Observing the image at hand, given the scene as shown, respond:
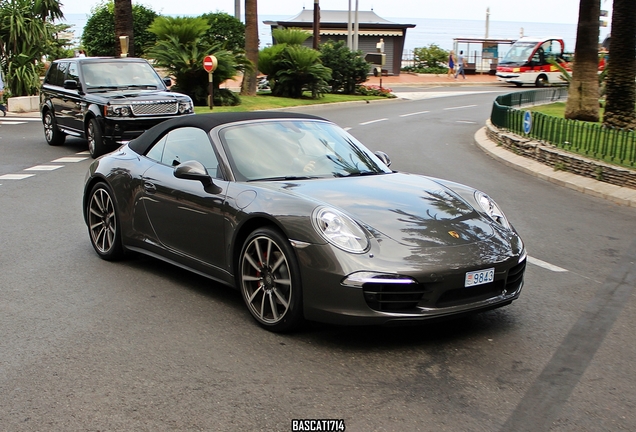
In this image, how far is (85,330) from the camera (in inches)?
225

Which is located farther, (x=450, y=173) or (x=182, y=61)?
(x=182, y=61)

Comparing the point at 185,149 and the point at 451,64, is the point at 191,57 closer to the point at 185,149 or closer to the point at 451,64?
the point at 185,149

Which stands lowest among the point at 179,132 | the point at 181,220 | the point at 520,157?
the point at 520,157

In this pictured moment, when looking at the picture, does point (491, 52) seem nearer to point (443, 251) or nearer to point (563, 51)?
point (563, 51)

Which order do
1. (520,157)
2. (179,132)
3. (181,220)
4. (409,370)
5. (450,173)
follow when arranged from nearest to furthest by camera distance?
(409,370)
(181,220)
(179,132)
(450,173)
(520,157)

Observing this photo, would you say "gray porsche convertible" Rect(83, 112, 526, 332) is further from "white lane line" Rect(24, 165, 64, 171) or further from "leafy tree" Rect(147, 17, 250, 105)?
"leafy tree" Rect(147, 17, 250, 105)

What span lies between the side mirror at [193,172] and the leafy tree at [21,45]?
22.4m

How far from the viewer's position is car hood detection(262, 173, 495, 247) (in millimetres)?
5422

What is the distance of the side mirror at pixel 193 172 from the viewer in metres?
6.06

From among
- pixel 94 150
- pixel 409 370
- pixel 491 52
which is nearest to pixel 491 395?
pixel 409 370

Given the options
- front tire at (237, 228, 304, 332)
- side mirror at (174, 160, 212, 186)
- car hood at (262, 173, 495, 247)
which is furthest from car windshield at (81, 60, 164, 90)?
front tire at (237, 228, 304, 332)

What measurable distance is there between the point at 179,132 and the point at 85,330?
2.01 meters

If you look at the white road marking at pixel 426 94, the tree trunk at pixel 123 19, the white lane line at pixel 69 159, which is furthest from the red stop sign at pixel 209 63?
the white road marking at pixel 426 94

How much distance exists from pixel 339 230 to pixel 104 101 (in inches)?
455
